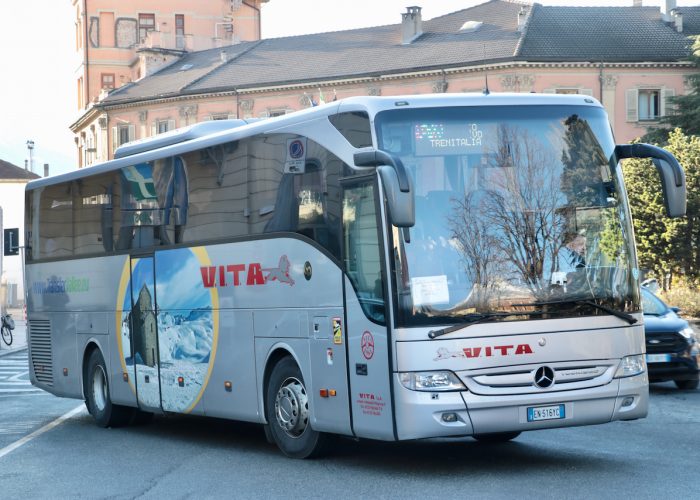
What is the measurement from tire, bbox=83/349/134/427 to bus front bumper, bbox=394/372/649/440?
7.24 metres

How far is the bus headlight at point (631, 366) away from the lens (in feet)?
37.7

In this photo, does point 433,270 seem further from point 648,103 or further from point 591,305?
point 648,103

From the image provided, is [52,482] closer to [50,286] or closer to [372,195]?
[372,195]

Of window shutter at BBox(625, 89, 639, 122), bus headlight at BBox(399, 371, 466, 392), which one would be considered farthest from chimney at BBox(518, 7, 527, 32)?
bus headlight at BBox(399, 371, 466, 392)

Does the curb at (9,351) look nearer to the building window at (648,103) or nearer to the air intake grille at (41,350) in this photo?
the air intake grille at (41,350)

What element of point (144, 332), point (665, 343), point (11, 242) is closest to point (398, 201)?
point (144, 332)

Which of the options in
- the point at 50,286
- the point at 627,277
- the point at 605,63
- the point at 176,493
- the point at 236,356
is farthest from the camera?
the point at 605,63

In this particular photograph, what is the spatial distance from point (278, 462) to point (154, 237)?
4.20m

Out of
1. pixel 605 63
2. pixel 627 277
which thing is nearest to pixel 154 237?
pixel 627 277

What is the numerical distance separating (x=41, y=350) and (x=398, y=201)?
10.6 m

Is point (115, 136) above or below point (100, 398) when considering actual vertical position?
above

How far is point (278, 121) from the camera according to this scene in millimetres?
13078

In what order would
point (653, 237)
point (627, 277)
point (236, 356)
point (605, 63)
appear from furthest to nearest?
point (605, 63)
point (653, 237)
point (236, 356)
point (627, 277)

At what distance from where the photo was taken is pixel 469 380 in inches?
430
